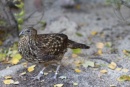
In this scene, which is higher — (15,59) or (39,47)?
(39,47)

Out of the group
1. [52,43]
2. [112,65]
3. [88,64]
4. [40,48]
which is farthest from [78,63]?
[40,48]

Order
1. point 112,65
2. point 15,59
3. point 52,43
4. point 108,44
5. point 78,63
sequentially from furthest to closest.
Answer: point 108,44 < point 15,59 < point 78,63 < point 112,65 < point 52,43

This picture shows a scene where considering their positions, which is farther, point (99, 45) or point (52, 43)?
point (99, 45)

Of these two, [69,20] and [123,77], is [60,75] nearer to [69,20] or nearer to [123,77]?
[123,77]

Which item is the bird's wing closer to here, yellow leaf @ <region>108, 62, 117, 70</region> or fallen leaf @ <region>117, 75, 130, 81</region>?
yellow leaf @ <region>108, 62, 117, 70</region>

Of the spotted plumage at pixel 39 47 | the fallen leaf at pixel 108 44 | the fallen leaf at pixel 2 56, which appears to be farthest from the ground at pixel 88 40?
the spotted plumage at pixel 39 47

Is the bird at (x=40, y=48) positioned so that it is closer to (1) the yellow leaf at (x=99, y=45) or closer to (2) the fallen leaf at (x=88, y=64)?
(2) the fallen leaf at (x=88, y=64)

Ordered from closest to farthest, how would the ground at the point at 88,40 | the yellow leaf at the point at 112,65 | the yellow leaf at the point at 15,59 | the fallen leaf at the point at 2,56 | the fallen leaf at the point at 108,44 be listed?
the ground at the point at 88,40
the yellow leaf at the point at 112,65
the yellow leaf at the point at 15,59
the fallen leaf at the point at 2,56
the fallen leaf at the point at 108,44

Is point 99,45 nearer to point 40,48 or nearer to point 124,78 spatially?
point 124,78
